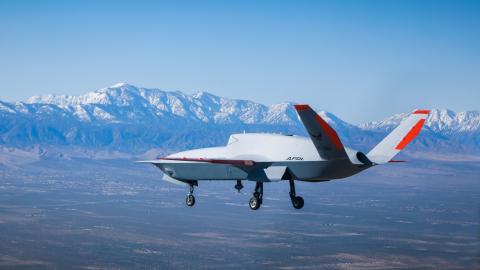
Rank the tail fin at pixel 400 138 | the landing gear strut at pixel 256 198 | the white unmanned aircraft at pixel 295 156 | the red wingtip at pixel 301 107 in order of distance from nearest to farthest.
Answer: the red wingtip at pixel 301 107 → the white unmanned aircraft at pixel 295 156 → the tail fin at pixel 400 138 → the landing gear strut at pixel 256 198

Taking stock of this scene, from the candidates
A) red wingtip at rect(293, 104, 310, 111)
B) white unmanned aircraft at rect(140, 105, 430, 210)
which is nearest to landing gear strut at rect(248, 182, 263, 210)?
white unmanned aircraft at rect(140, 105, 430, 210)

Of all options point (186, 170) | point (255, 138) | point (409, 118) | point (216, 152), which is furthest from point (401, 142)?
point (186, 170)

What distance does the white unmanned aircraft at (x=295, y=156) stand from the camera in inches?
1773

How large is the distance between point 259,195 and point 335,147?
879 cm

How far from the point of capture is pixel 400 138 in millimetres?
48562

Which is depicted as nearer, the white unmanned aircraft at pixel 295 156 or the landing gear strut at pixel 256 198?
the white unmanned aircraft at pixel 295 156

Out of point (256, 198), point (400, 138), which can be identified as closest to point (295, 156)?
point (256, 198)

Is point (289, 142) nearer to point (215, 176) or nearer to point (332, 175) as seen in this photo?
point (332, 175)

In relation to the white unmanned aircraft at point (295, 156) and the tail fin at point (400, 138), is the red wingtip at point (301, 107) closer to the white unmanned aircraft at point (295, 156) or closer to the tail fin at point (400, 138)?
the white unmanned aircraft at point (295, 156)

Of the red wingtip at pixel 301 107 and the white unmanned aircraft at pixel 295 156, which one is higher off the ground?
the red wingtip at pixel 301 107

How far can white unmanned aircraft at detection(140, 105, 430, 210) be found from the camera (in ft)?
148

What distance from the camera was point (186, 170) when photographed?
55.5 metres

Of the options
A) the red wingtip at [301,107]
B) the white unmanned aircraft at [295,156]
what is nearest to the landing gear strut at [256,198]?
the white unmanned aircraft at [295,156]

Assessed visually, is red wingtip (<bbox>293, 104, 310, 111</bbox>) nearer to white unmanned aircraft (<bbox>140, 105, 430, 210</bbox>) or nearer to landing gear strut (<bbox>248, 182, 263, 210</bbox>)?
white unmanned aircraft (<bbox>140, 105, 430, 210</bbox>)
